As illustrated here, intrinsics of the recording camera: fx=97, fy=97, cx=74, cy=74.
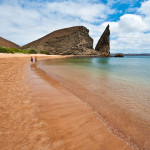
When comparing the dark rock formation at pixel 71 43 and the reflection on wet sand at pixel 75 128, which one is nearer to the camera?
the reflection on wet sand at pixel 75 128

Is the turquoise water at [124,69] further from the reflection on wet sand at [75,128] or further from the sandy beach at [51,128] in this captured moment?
the sandy beach at [51,128]

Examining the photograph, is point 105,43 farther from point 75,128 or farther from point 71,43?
point 75,128

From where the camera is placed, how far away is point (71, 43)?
74.6 m

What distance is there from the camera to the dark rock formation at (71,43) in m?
72.3

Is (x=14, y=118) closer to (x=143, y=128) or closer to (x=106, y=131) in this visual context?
(x=106, y=131)

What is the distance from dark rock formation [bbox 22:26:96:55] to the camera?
72.3m

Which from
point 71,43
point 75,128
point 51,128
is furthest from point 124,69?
point 71,43

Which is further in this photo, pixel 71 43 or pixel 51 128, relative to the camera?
pixel 71 43

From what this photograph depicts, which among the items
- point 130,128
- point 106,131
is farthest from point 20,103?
point 130,128

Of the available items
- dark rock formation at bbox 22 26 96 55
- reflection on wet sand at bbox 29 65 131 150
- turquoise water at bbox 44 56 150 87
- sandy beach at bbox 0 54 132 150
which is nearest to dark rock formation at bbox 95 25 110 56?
dark rock formation at bbox 22 26 96 55

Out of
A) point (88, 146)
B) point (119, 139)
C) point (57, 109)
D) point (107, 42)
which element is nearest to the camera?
→ point (88, 146)

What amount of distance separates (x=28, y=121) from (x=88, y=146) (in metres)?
1.54

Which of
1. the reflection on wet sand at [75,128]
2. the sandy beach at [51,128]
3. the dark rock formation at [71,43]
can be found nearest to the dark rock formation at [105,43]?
the dark rock formation at [71,43]

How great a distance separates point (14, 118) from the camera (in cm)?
247
